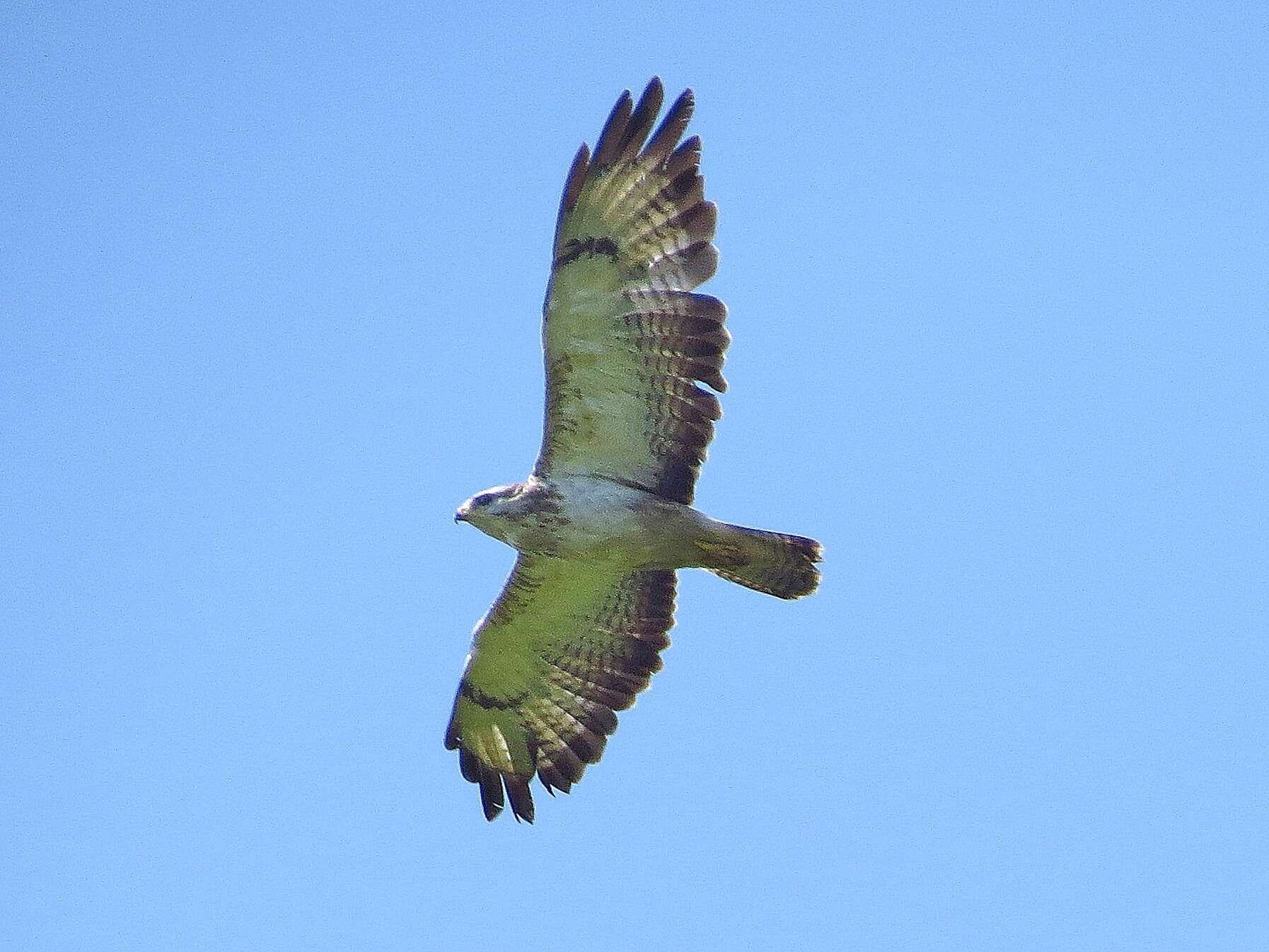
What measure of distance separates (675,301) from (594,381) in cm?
68

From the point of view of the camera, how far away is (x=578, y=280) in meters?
8.87

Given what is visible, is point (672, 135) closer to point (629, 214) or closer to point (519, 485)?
point (629, 214)

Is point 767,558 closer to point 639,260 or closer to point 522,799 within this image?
point 639,260

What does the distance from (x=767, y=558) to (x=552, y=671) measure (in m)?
1.88

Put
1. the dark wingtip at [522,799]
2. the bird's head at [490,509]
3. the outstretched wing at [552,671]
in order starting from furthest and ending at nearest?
the dark wingtip at [522,799], the outstretched wing at [552,671], the bird's head at [490,509]

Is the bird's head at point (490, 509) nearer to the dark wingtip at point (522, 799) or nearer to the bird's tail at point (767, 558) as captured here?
the bird's tail at point (767, 558)

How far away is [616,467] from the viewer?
934cm

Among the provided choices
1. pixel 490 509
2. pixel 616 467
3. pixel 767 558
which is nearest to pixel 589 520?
pixel 616 467

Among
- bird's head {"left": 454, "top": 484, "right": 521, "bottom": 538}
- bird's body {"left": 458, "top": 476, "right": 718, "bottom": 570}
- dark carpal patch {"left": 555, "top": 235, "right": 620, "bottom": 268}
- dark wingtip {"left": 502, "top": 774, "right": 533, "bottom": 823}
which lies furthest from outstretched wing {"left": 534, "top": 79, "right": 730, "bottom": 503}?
dark wingtip {"left": 502, "top": 774, "right": 533, "bottom": 823}

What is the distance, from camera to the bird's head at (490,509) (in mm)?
9172

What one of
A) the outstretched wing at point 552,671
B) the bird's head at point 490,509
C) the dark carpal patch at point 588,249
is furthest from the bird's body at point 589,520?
the dark carpal patch at point 588,249

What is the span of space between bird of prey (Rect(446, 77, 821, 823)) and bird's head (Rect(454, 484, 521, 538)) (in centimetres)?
1

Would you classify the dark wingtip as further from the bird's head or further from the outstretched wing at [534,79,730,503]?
the outstretched wing at [534,79,730,503]

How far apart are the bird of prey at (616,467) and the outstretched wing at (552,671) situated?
13mm
